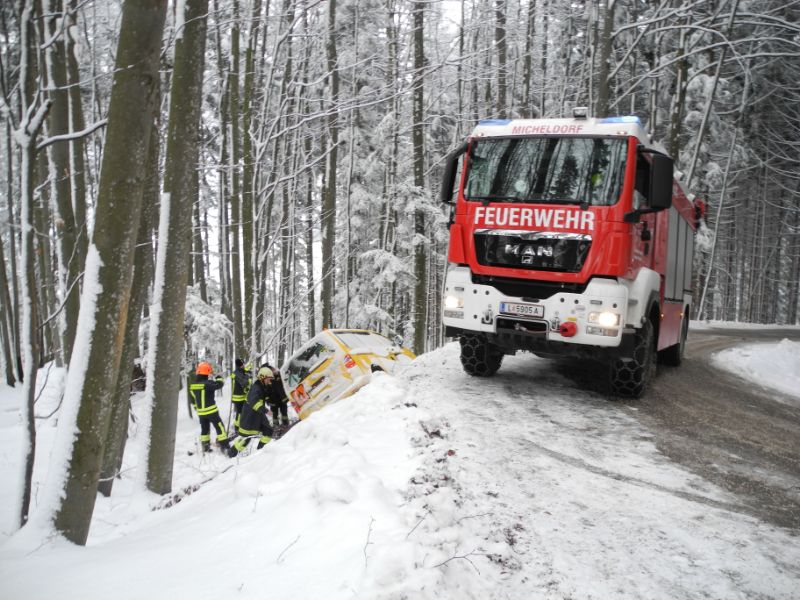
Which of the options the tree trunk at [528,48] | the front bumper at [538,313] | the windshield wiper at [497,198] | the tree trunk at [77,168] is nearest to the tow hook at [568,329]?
the front bumper at [538,313]

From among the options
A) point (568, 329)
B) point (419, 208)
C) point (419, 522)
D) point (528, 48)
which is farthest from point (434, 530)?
point (528, 48)

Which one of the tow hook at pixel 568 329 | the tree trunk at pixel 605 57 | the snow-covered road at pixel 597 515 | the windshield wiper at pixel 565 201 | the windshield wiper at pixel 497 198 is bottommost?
the snow-covered road at pixel 597 515

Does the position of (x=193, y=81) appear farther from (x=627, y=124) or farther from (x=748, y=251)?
(x=748, y=251)

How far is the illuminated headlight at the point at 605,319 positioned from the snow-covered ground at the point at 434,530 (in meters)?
1.23

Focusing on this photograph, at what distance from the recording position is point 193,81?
20.5ft

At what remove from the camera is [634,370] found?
23.1 ft

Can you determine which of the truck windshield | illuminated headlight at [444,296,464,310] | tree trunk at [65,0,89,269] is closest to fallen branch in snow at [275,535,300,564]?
illuminated headlight at [444,296,464,310]

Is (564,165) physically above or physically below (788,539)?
above

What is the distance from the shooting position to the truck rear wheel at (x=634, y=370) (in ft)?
22.8

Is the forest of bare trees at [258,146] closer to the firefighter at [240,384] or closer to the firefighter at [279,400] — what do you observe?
the firefighter at [240,384]

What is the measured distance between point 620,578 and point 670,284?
718cm

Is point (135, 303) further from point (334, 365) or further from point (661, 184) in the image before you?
point (661, 184)

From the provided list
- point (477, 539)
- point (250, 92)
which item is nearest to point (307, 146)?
point (250, 92)

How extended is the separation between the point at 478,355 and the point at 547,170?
2.82m
